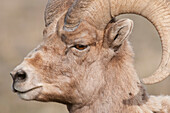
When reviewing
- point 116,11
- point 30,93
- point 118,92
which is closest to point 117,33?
point 116,11

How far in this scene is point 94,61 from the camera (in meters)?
7.90

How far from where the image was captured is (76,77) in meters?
7.82

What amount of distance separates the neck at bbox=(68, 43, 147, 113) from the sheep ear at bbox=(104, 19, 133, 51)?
0.72 ft

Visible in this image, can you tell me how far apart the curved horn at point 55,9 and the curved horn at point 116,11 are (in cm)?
44

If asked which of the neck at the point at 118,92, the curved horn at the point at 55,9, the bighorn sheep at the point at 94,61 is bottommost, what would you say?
the neck at the point at 118,92

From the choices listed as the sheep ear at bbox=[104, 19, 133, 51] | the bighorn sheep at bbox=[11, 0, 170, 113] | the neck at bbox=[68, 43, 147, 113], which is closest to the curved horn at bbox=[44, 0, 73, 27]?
the bighorn sheep at bbox=[11, 0, 170, 113]

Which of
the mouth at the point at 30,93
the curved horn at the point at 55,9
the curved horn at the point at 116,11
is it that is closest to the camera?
the mouth at the point at 30,93

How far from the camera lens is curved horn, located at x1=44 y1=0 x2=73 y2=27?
27.5 feet

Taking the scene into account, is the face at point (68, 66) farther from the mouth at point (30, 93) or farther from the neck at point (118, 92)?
the neck at point (118, 92)

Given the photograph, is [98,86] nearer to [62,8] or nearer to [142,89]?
[142,89]

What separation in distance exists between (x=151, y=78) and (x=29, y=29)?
23.8m

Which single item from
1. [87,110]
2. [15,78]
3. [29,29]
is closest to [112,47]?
[87,110]

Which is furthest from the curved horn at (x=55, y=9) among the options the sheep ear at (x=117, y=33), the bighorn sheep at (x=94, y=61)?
the sheep ear at (x=117, y=33)

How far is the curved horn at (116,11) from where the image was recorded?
7730 mm
